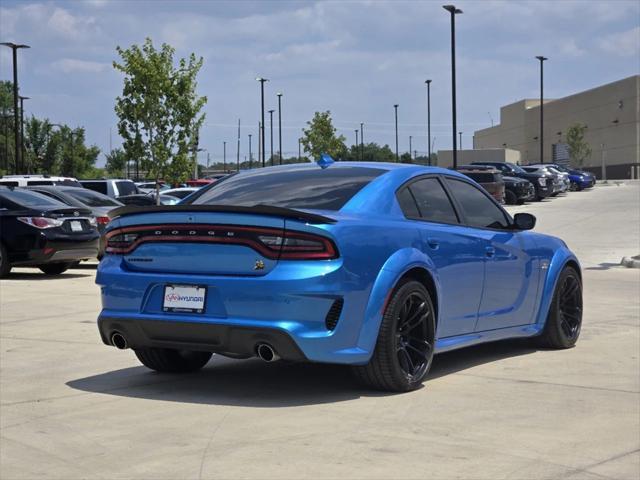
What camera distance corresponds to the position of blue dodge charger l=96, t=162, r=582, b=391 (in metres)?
6.47

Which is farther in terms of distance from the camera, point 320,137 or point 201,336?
point 320,137

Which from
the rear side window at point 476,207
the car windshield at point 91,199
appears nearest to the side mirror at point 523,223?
the rear side window at point 476,207

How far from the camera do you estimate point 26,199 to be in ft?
59.5

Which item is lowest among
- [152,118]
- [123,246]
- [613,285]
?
[613,285]

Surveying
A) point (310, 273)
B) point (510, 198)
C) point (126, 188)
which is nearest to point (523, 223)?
point (310, 273)

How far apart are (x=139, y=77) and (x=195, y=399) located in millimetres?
29441

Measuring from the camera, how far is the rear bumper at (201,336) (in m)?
6.44

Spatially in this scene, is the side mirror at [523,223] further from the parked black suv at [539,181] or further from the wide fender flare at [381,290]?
the parked black suv at [539,181]

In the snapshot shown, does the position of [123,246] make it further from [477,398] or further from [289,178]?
[477,398]

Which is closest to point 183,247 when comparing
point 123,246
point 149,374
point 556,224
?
point 123,246

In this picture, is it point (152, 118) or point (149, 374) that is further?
point (152, 118)

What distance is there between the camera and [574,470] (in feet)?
17.1

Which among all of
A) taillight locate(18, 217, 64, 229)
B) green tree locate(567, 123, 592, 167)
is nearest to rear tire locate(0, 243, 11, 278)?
taillight locate(18, 217, 64, 229)

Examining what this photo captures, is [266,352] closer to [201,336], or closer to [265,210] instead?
[201,336]
